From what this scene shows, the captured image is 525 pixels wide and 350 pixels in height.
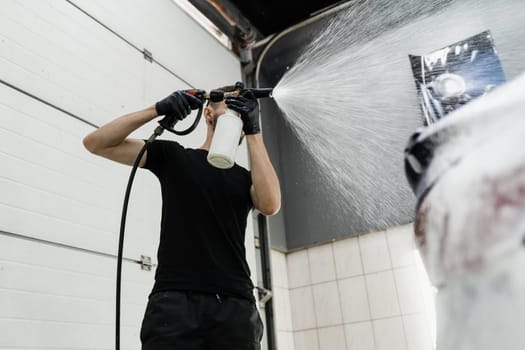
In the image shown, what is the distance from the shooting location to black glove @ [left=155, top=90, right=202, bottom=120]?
54.9 inches

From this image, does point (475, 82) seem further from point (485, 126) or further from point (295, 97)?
point (485, 126)

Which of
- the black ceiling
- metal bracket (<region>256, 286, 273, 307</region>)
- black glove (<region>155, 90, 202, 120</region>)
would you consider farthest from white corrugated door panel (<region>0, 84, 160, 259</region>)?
the black ceiling

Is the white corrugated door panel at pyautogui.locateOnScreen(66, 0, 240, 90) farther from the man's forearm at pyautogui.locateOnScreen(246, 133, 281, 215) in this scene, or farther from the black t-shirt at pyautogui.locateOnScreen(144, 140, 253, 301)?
the man's forearm at pyautogui.locateOnScreen(246, 133, 281, 215)

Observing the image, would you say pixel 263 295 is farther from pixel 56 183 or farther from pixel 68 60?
pixel 68 60

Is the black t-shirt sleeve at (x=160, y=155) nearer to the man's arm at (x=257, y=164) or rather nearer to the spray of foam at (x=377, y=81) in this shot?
the man's arm at (x=257, y=164)

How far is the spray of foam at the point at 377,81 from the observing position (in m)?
3.09

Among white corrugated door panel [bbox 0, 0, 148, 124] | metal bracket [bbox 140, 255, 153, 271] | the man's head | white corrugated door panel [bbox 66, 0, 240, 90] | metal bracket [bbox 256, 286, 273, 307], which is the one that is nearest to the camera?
the man's head

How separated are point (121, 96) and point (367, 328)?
6.66 feet

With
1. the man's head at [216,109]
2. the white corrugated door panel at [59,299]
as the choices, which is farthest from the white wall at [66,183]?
the man's head at [216,109]

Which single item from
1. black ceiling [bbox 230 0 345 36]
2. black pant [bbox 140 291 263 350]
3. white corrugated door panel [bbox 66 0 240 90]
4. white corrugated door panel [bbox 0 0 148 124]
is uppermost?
black ceiling [bbox 230 0 345 36]

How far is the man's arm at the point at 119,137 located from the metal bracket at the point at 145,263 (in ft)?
2.46

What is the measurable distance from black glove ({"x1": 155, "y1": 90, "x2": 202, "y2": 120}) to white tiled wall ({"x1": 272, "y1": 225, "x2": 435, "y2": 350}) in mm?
1949

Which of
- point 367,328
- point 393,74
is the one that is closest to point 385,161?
point 393,74

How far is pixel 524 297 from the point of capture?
37cm
